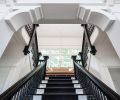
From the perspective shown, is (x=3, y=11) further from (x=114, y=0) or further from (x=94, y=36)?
(x=94, y=36)

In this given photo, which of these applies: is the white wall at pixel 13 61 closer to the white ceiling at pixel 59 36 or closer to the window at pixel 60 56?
the window at pixel 60 56

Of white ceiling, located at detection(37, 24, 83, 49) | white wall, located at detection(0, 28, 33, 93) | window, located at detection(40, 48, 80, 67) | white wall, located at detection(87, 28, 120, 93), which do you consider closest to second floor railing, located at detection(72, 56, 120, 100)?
white wall, located at detection(87, 28, 120, 93)

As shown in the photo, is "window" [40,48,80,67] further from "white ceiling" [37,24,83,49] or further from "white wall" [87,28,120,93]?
"white wall" [87,28,120,93]

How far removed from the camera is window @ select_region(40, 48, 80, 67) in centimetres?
789

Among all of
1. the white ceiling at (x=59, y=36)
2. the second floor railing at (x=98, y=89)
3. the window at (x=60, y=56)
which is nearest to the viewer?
the second floor railing at (x=98, y=89)

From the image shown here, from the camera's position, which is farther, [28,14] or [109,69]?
[109,69]

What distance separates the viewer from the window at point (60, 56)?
7.89 meters

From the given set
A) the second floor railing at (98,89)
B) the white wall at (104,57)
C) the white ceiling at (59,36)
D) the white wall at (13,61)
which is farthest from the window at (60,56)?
the second floor railing at (98,89)

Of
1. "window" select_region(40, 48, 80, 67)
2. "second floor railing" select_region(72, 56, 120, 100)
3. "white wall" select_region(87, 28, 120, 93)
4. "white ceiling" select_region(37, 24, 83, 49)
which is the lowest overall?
"second floor railing" select_region(72, 56, 120, 100)

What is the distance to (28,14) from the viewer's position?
2.19 m

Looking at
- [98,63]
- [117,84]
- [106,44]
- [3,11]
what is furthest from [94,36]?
[3,11]

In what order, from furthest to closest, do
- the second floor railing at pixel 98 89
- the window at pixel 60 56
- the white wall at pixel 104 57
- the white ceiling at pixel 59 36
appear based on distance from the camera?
1. the white ceiling at pixel 59 36
2. the window at pixel 60 56
3. the white wall at pixel 104 57
4. the second floor railing at pixel 98 89

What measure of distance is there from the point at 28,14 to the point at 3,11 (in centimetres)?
35

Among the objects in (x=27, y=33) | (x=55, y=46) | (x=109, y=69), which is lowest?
(x=109, y=69)
